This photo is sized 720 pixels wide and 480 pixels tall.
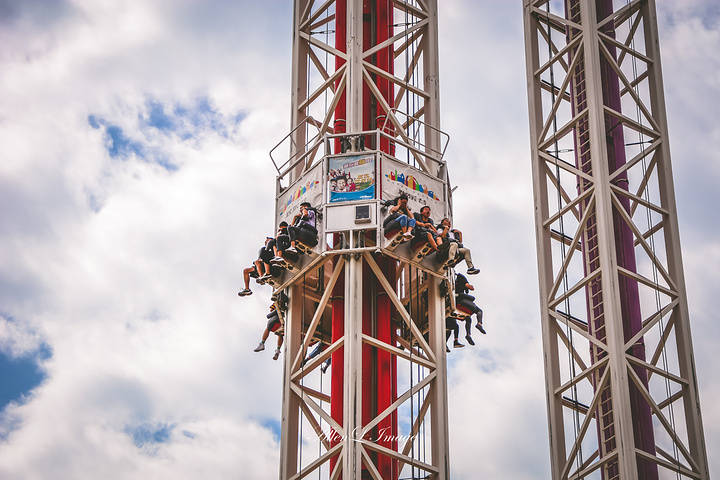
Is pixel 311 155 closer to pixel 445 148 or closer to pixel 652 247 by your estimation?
pixel 445 148

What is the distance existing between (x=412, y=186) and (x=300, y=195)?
10.3 feet

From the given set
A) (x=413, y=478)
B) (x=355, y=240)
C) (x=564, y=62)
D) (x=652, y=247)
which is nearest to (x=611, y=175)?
(x=652, y=247)

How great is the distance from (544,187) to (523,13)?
631cm

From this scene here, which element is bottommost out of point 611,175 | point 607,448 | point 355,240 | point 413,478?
point 413,478

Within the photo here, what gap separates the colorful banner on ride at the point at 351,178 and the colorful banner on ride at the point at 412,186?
37cm

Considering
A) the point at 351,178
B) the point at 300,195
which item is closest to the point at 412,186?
the point at 351,178

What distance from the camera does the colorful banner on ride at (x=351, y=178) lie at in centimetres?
3638

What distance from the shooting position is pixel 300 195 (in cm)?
3778

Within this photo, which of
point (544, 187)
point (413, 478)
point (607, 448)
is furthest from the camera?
point (544, 187)

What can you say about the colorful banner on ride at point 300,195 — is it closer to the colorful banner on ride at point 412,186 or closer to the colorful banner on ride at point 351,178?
the colorful banner on ride at point 351,178

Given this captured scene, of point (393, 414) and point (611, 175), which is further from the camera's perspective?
point (611, 175)

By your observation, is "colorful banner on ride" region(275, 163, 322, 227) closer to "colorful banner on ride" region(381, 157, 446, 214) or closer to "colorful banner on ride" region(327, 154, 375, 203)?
"colorful banner on ride" region(327, 154, 375, 203)

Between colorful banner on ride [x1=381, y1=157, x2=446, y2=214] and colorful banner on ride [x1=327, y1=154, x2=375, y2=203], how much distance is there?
1.23ft

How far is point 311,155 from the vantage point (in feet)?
129
